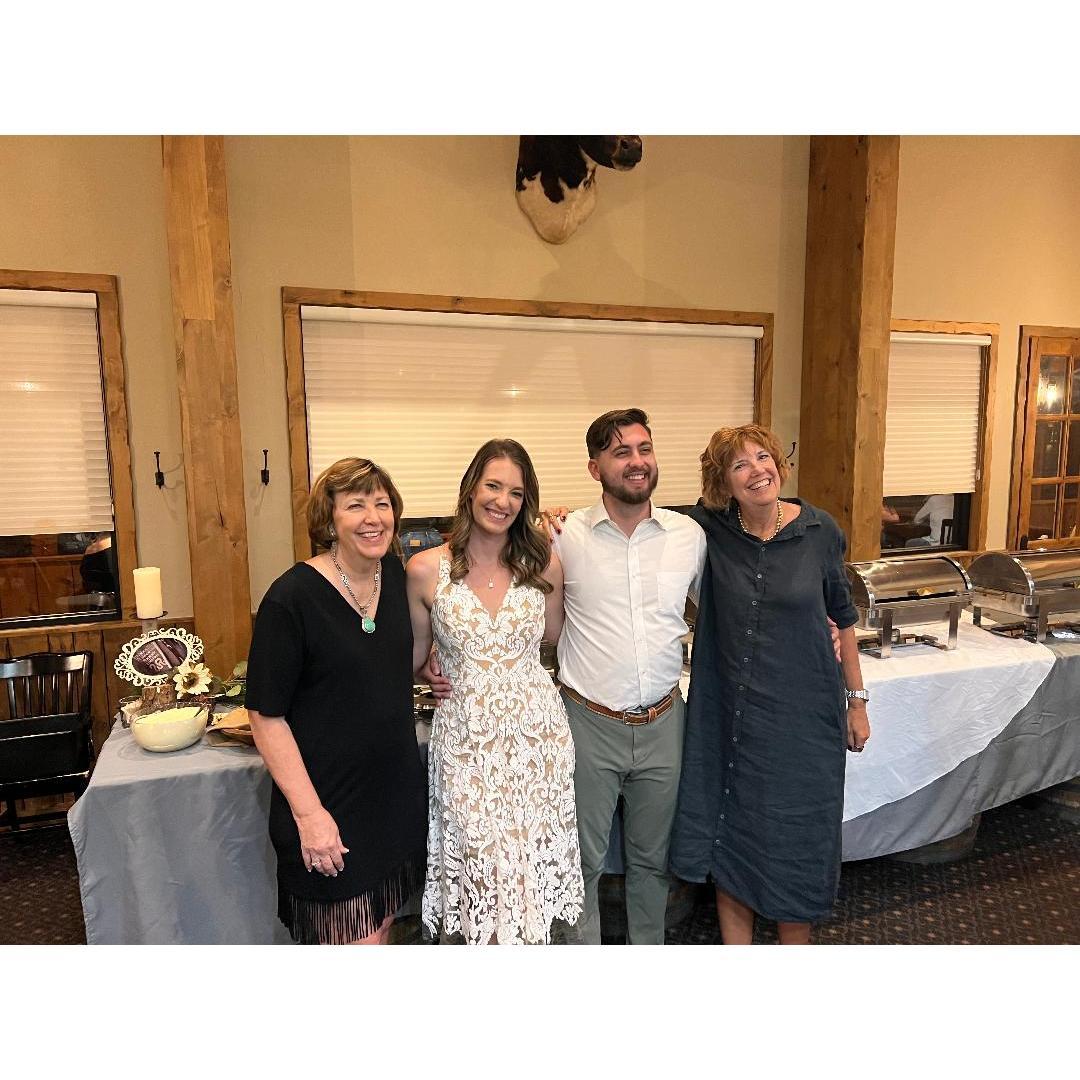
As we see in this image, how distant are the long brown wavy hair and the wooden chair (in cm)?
208

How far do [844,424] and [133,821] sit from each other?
3.79 m

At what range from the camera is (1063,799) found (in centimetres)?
325

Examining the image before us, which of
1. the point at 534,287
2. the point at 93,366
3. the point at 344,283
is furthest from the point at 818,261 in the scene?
the point at 93,366

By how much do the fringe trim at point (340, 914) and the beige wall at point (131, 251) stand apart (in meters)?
2.39

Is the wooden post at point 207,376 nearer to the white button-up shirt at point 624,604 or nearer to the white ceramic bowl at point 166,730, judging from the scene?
the white ceramic bowl at point 166,730

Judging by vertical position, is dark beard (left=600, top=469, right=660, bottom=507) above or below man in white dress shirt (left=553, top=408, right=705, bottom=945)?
above

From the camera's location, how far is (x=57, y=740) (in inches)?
117

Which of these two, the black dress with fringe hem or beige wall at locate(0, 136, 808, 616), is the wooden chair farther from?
the black dress with fringe hem

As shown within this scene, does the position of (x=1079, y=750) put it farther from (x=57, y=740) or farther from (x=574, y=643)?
(x=57, y=740)

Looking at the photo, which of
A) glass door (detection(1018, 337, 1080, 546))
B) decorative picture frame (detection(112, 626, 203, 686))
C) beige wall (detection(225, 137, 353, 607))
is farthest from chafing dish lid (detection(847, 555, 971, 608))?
glass door (detection(1018, 337, 1080, 546))

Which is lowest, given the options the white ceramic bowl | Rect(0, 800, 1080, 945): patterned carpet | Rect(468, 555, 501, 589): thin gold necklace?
Rect(0, 800, 1080, 945): patterned carpet

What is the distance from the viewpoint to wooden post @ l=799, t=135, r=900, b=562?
13.6ft

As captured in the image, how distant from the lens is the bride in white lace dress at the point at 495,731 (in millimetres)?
1697

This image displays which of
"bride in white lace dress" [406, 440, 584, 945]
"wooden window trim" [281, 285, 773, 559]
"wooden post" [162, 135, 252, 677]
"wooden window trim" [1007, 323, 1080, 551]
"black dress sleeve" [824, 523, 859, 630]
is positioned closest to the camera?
"bride in white lace dress" [406, 440, 584, 945]
